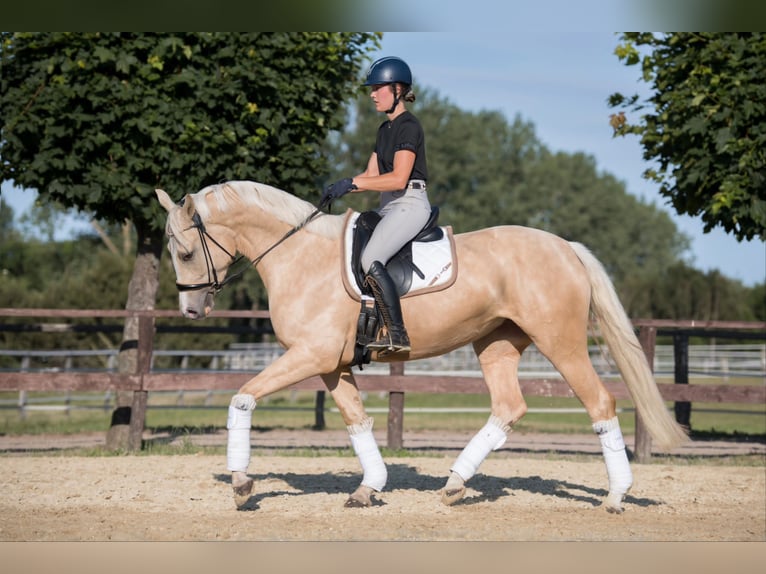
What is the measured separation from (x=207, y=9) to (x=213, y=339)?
83.7 feet

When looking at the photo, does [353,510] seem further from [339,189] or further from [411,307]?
[339,189]

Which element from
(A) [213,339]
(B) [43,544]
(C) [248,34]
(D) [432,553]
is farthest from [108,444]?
(A) [213,339]

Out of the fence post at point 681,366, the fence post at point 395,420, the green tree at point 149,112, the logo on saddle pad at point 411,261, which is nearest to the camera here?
the logo on saddle pad at point 411,261

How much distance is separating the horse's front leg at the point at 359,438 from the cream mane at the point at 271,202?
1.09 meters

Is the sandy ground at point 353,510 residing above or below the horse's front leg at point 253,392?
below

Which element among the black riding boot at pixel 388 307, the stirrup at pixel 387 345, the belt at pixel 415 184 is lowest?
the stirrup at pixel 387 345

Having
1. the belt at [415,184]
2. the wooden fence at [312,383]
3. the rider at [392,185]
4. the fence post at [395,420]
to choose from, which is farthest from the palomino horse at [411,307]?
the fence post at [395,420]

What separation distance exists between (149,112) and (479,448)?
216 inches

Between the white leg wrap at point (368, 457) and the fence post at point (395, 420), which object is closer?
the white leg wrap at point (368, 457)

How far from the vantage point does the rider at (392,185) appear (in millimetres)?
5883

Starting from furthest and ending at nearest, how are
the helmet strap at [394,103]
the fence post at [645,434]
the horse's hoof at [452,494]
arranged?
the fence post at [645,434], the horse's hoof at [452,494], the helmet strap at [394,103]

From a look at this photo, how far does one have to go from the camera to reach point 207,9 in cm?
557

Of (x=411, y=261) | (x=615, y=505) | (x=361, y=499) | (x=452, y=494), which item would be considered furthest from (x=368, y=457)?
(x=615, y=505)

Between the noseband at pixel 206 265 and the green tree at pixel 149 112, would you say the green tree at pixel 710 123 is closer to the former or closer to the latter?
the green tree at pixel 149 112
